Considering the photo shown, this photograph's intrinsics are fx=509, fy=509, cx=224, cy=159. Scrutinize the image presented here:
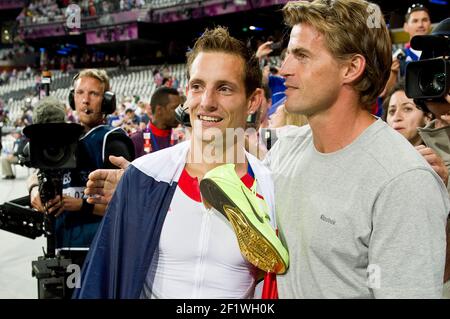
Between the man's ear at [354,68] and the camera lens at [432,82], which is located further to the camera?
the camera lens at [432,82]

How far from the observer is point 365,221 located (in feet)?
3.15

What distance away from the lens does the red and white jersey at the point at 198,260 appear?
1.15 metres

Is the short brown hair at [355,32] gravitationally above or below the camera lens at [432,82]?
above

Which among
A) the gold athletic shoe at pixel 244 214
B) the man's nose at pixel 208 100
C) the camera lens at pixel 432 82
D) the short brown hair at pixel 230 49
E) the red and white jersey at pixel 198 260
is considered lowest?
the red and white jersey at pixel 198 260

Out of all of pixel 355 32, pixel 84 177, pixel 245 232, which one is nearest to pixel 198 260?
pixel 245 232

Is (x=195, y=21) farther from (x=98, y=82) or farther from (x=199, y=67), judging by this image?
(x=199, y=67)

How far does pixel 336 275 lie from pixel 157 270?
41 cm

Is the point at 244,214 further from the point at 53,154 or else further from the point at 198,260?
the point at 53,154

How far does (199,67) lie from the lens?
121 centimetres

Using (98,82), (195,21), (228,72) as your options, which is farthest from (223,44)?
(195,21)

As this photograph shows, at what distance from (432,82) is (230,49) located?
1.90 ft

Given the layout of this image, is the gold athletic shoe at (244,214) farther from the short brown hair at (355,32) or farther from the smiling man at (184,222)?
the short brown hair at (355,32)

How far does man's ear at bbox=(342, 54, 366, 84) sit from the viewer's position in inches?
43.6

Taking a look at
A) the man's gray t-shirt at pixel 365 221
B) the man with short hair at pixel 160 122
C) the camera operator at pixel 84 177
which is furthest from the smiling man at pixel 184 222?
the man with short hair at pixel 160 122
